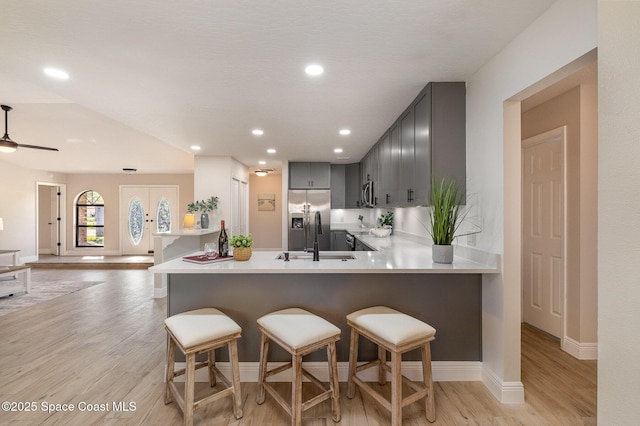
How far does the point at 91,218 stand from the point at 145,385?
28.4ft

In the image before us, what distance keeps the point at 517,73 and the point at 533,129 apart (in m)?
1.84

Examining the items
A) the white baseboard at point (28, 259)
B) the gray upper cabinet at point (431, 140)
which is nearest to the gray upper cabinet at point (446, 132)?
the gray upper cabinet at point (431, 140)

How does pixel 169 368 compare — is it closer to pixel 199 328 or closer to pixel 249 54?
pixel 199 328

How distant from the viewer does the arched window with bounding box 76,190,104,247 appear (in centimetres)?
901

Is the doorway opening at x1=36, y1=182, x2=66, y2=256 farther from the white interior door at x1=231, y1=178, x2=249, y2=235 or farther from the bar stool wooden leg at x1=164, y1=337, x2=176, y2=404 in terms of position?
the bar stool wooden leg at x1=164, y1=337, x2=176, y2=404

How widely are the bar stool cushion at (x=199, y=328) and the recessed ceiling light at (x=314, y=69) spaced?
1.88 meters

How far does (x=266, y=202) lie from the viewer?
8.94 metres

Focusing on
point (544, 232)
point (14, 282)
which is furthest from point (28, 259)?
point (544, 232)

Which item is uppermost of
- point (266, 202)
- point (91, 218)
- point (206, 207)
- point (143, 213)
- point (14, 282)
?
point (266, 202)

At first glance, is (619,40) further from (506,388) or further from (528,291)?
(528,291)

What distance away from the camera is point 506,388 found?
2.10m

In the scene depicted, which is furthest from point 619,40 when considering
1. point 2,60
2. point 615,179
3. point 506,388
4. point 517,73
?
point 2,60

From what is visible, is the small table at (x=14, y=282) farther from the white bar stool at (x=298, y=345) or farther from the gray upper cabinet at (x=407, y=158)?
the gray upper cabinet at (x=407, y=158)

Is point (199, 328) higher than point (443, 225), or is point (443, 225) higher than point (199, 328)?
point (443, 225)
